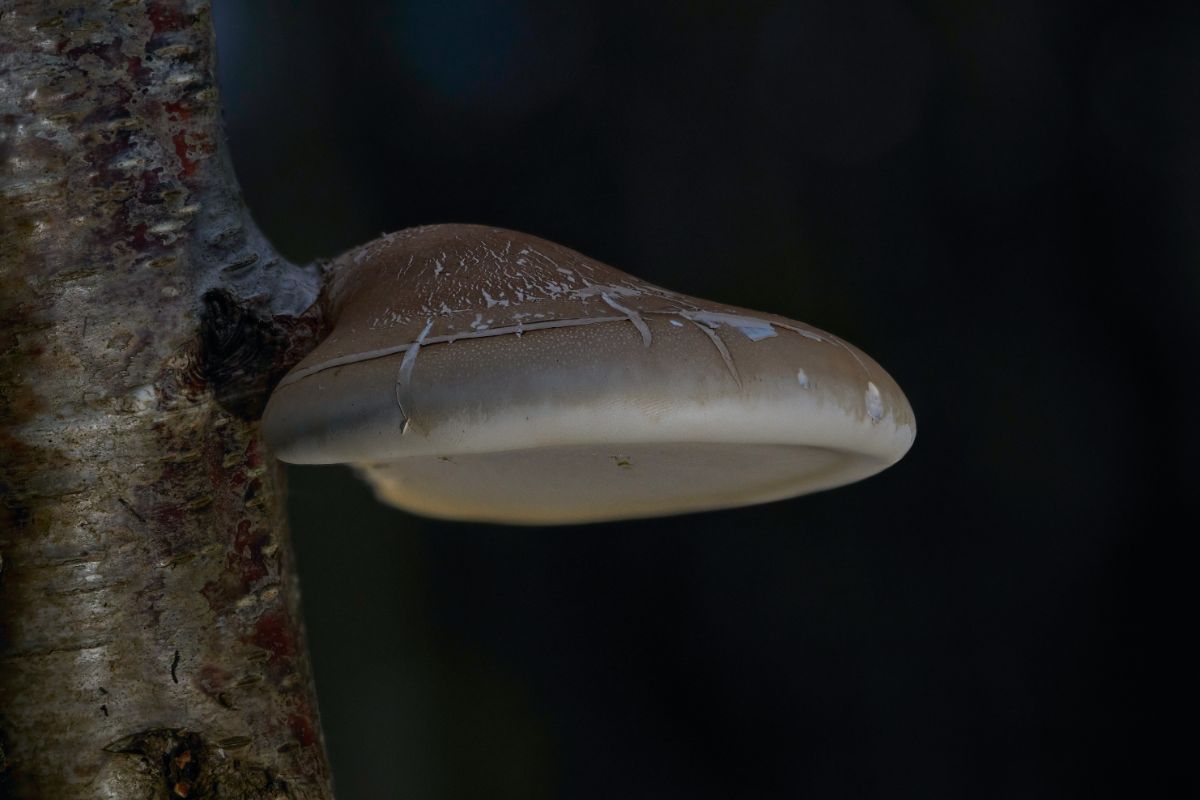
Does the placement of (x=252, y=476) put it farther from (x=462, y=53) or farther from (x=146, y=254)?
(x=462, y=53)

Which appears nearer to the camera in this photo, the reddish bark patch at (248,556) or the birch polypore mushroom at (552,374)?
the birch polypore mushroom at (552,374)

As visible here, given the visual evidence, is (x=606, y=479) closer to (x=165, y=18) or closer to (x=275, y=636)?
(x=275, y=636)

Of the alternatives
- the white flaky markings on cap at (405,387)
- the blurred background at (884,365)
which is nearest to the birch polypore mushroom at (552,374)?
the white flaky markings on cap at (405,387)

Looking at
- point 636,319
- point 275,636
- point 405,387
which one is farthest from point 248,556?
point 636,319

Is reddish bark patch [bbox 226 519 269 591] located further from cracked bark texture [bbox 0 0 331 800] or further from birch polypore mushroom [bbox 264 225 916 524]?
birch polypore mushroom [bbox 264 225 916 524]

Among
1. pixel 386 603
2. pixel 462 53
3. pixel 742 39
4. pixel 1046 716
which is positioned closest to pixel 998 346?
pixel 1046 716

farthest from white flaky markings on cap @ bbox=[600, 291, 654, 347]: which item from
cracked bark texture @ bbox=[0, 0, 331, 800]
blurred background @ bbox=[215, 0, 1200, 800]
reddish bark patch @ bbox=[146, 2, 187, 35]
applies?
blurred background @ bbox=[215, 0, 1200, 800]

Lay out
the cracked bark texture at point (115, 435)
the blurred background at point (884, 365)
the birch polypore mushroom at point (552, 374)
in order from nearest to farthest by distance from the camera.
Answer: the birch polypore mushroom at point (552, 374) → the cracked bark texture at point (115, 435) → the blurred background at point (884, 365)

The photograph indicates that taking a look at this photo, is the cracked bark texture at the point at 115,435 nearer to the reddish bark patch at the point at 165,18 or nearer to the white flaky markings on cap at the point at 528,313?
the reddish bark patch at the point at 165,18
